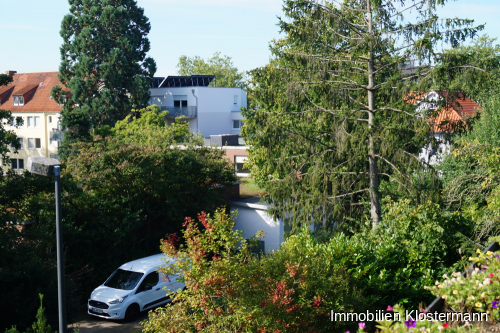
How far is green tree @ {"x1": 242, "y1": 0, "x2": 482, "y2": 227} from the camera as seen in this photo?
1562 centimetres

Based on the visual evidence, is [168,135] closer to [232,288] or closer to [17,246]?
[17,246]

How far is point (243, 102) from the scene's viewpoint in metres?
62.2

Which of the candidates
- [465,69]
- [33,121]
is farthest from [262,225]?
[33,121]

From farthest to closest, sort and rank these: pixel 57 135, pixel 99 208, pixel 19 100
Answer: pixel 19 100 < pixel 57 135 < pixel 99 208

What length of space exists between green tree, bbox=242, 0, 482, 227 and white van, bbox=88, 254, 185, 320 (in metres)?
5.85

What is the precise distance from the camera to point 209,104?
55031 mm

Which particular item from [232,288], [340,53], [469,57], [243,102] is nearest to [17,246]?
[232,288]

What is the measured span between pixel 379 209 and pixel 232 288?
38.2ft

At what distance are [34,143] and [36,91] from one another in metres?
6.68

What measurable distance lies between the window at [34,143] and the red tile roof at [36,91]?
11.6 feet

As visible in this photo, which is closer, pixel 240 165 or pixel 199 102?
pixel 240 165

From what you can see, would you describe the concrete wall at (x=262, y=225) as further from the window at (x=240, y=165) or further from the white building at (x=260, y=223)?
the window at (x=240, y=165)

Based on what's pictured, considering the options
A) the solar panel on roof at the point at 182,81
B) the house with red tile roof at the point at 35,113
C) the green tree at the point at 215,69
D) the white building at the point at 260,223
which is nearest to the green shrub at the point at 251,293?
the white building at the point at 260,223

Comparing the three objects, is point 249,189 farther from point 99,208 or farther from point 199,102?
point 199,102
